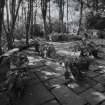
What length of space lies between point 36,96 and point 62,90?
19.2 inches

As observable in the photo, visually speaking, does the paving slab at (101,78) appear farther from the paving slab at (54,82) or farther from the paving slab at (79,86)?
the paving slab at (54,82)

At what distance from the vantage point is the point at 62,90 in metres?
2.26

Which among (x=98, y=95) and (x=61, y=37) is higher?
(x=61, y=37)

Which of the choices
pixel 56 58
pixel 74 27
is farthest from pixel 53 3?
pixel 56 58

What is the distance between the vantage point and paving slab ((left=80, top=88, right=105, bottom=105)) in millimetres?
1961

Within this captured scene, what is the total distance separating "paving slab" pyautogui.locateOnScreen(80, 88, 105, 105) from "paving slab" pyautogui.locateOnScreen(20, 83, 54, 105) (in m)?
0.58

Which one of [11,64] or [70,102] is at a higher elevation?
[11,64]

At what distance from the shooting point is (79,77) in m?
2.57

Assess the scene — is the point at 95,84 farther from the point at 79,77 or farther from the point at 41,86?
the point at 41,86

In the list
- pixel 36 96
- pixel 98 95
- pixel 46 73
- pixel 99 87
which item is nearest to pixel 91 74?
pixel 99 87

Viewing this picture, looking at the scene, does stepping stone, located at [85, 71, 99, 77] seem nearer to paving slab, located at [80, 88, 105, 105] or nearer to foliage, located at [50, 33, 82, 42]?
paving slab, located at [80, 88, 105, 105]

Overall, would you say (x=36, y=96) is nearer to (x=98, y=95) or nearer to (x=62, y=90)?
(x=62, y=90)

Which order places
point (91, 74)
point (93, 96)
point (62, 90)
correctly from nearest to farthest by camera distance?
1. point (93, 96)
2. point (62, 90)
3. point (91, 74)

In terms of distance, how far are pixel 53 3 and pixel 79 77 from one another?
12.9m
